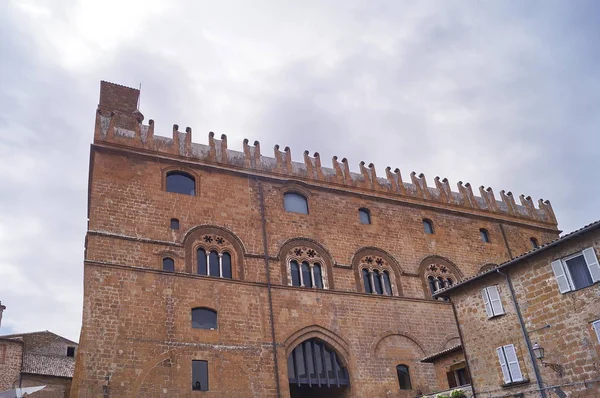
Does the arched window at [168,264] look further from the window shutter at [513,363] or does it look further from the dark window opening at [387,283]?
the window shutter at [513,363]

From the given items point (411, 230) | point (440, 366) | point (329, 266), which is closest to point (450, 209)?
point (411, 230)

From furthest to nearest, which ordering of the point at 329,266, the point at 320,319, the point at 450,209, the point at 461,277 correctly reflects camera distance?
the point at 450,209
the point at 461,277
the point at 329,266
the point at 320,319

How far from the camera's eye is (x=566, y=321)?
1386 cm

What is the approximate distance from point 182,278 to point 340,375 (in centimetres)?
677

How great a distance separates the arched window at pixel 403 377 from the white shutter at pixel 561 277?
8977 mm

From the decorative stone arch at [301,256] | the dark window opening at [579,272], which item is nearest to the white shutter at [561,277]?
the dark window opening at [579,272]

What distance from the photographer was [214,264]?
20641mm

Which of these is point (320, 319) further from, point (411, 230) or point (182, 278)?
point (411, 230)

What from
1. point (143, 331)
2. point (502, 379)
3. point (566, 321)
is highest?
point (143, 331)

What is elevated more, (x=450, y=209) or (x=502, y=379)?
(x=450, y=209)

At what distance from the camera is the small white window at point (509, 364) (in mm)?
14656

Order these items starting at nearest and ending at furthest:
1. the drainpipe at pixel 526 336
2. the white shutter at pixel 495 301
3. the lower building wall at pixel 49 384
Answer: the drainpipe at pixel 526 336, the white shutter at pixel 495 301, the lower building wall at pixel 49 384

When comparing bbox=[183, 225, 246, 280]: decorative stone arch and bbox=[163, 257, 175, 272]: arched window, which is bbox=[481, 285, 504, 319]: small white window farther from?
bbox=[163, 257, 175, 272]: arched window

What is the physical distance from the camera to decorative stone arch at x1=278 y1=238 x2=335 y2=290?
2175cm
